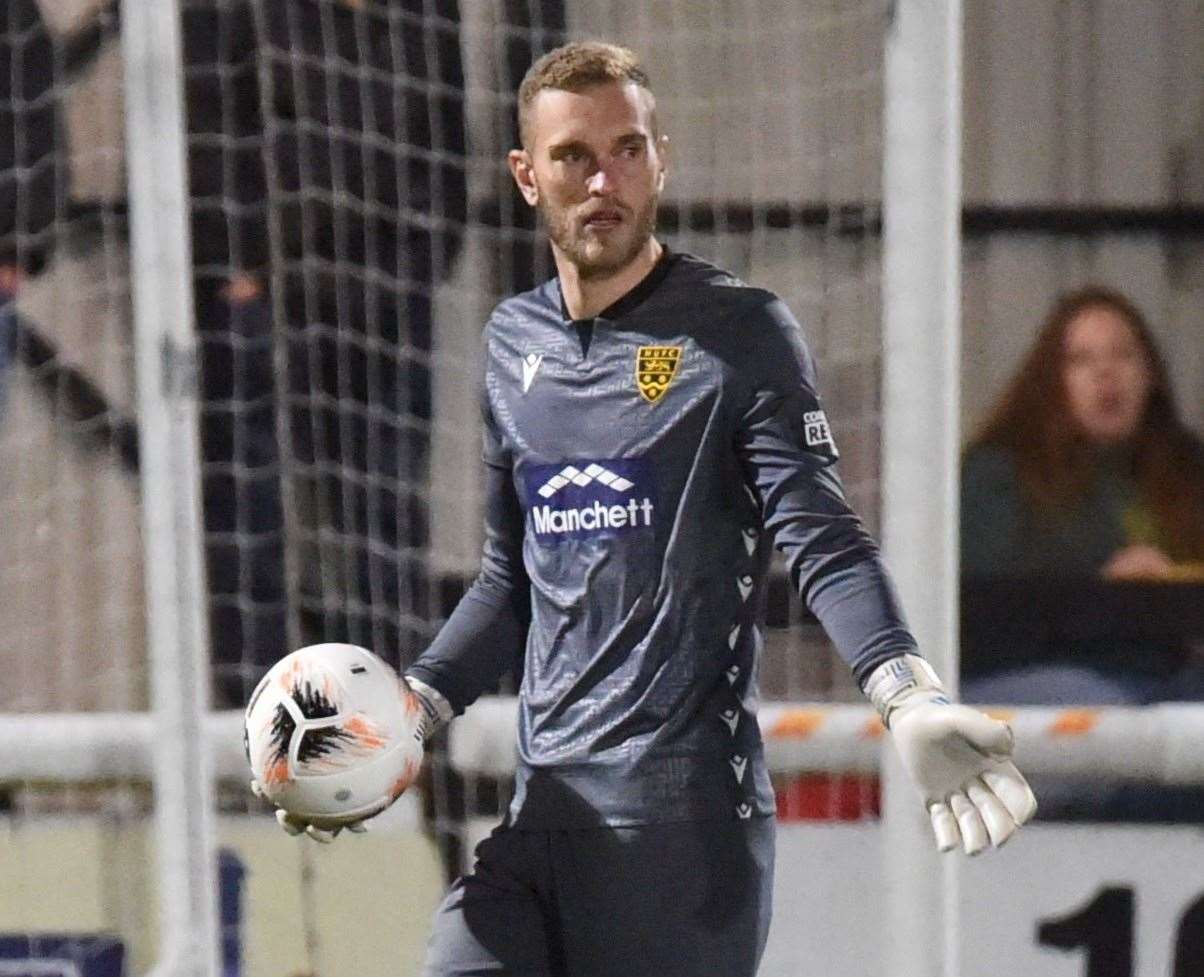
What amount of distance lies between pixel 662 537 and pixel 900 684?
37 centimetres

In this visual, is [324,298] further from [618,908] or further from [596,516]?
[618,908]

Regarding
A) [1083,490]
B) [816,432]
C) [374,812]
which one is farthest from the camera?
[1083,490]

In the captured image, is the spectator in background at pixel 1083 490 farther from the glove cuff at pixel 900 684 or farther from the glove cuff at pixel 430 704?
the glove cuff at pixel 900 684

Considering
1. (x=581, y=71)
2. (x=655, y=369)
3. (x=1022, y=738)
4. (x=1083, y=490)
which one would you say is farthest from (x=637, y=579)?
(x=1083, y=490)

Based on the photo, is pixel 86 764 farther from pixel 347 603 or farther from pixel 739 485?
pixel 739 485

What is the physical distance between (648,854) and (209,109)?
234 centimetres

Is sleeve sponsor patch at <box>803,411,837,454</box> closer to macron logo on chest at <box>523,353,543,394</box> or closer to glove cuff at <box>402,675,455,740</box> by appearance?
macron logo on chest at <box>523,353,543,394</box>

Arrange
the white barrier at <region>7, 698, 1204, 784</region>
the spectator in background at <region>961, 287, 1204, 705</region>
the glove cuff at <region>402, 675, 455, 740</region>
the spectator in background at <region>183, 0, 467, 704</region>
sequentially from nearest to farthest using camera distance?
the glove cuff at <region>402, 675, 455, 740</region> → the white barrier at <region>7, 698, 1204, 784</region> → the spectator in background at <region>183, 0, 467, 704</region> → the spectator in background at <region>961, 287, 1204, 705</region>

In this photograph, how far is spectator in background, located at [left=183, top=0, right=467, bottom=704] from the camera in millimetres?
4074

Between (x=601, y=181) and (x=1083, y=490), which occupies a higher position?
(x=601, y=181)

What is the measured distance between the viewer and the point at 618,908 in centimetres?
236

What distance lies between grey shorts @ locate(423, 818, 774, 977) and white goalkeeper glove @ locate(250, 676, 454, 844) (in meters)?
0.16

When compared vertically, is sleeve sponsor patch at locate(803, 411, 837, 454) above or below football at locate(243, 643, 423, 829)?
above

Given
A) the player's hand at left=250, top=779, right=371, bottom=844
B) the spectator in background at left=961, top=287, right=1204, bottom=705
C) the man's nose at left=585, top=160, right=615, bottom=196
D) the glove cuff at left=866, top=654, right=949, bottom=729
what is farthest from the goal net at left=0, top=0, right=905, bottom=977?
the glove cuff at left=866, top=654, right=949, bottom=729
